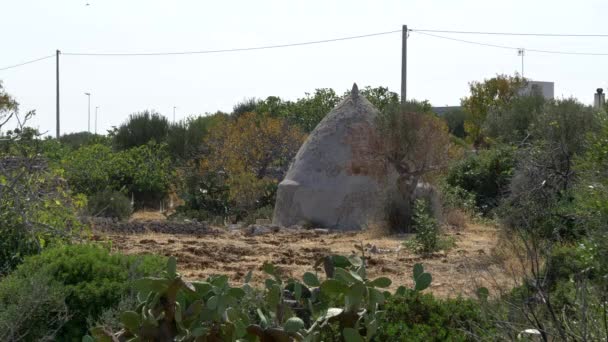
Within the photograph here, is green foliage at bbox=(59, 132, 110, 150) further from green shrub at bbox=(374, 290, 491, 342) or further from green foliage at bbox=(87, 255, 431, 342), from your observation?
green foliage at bbox=(87, 255, 431, 342)

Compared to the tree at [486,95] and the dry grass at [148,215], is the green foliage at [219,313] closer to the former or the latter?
the dry grass at [148,215]

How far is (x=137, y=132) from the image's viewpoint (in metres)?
34.8

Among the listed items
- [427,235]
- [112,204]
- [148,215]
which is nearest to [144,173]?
[148,215]

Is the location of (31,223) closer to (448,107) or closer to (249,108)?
(249,108)

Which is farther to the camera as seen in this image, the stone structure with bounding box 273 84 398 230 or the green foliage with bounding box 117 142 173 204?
the green foliage with bounding box 117 142 173 204

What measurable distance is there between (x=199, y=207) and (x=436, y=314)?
1564cm

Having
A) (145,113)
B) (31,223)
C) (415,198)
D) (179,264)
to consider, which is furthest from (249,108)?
(31,223)

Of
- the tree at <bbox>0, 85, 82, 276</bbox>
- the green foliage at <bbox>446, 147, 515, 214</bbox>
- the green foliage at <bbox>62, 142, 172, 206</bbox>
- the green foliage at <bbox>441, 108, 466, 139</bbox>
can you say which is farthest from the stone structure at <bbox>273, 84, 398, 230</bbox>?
the green foliage at <bbox>441, 108, 466, 139</bbox>

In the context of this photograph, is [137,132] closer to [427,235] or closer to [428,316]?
[427,235]

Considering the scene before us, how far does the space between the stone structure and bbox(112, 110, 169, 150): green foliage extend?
647 inches

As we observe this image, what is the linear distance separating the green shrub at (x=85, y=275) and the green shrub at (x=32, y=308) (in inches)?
3.2

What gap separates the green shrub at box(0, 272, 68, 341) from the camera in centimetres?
535

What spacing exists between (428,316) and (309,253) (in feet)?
24.7

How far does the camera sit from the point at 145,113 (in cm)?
3553
